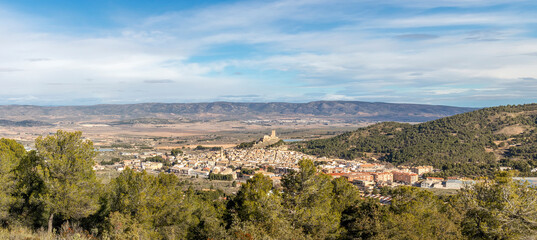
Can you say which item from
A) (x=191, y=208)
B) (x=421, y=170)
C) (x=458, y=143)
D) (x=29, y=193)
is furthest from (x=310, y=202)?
(x=458, y=143)

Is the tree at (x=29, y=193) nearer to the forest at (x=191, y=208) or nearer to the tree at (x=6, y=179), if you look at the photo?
the forest at (x=191, y=208)

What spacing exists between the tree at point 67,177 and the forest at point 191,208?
45 millimetres

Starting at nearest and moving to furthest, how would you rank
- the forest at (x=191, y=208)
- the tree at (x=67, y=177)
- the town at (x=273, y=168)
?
the forest at (x=191, y=208), the tree at (x=67, y=177), the town at (x=273, y=168)

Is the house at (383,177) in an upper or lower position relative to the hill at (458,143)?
lower

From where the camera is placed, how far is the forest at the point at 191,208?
16219mm

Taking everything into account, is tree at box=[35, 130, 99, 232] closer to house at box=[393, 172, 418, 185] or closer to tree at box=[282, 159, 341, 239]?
tree at box=[282, 159, 341, 239]

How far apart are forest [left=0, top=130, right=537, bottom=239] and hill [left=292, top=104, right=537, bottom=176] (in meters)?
46.7

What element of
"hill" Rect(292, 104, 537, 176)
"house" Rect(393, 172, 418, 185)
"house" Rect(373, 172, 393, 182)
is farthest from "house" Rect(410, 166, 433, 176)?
"house" Rect(373, 172, 393, 182)

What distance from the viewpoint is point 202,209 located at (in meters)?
23.9

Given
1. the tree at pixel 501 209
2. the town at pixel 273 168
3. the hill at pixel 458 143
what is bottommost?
the town at pixel 273 168

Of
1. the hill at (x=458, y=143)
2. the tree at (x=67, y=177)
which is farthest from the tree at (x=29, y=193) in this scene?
the hill at (x=458, y=143)

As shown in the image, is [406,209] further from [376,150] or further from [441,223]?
[376,150]

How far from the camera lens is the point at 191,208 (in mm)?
22531

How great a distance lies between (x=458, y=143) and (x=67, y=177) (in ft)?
259
